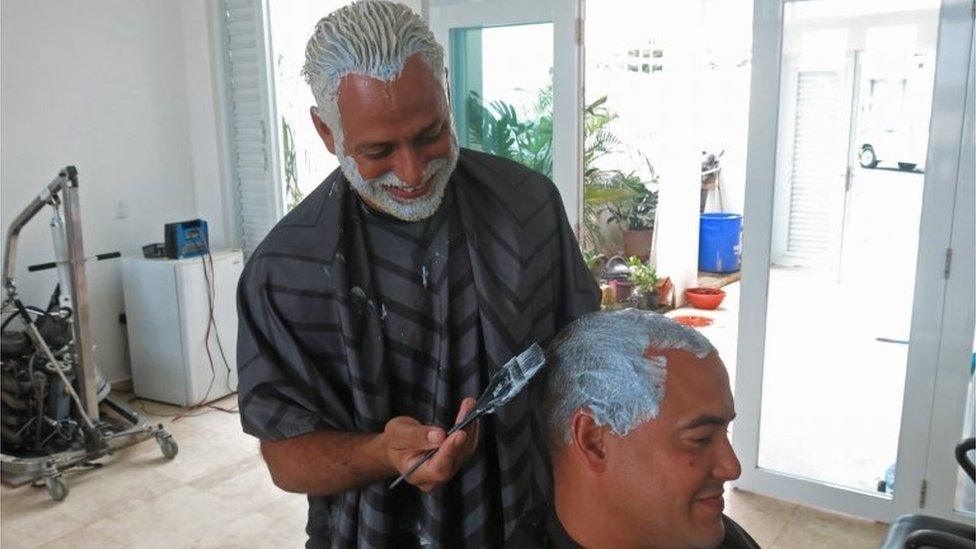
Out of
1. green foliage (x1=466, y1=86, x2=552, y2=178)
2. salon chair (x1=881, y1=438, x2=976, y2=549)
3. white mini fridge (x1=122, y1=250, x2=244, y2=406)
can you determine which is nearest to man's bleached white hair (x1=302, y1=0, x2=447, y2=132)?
salon chair (x1=881, y1=438, x2=976, y2=549)

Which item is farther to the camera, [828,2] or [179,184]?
[179,184]

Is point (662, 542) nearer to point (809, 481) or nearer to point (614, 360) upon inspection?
point (614, 360)

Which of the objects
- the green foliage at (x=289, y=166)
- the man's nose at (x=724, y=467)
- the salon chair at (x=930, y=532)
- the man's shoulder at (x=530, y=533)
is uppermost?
the green foliage at (x=289, y=166)

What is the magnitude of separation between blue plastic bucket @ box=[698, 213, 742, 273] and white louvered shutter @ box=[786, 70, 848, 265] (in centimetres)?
355

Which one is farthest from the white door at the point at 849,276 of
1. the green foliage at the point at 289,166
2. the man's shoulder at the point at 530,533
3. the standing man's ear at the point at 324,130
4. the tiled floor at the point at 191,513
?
the green foliage at the point at 289,166

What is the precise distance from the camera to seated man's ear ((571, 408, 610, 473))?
107 cm

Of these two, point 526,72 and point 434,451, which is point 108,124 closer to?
point 526,72

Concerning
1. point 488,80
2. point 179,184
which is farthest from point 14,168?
point 488,80

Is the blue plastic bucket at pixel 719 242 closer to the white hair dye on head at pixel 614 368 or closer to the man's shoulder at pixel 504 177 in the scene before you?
the man's shoulder at pixel 504 177

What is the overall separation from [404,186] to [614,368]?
38cm

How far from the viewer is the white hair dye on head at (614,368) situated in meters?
1.04

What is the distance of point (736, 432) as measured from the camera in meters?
3.18

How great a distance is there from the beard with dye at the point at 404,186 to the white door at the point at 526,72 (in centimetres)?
222

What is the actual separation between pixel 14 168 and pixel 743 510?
3.74 meters
